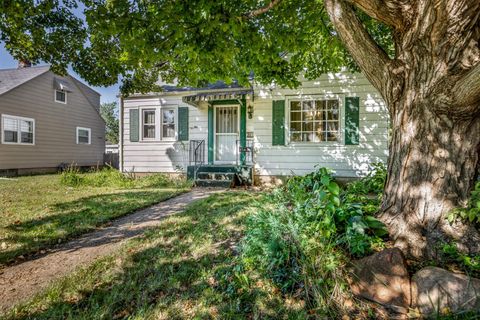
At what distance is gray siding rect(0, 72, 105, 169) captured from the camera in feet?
41.6

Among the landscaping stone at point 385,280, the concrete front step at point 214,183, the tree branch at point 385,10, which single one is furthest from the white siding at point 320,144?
the landscaping stone at point 385,280

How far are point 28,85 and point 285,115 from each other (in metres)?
13.9

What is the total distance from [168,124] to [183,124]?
0.77 m

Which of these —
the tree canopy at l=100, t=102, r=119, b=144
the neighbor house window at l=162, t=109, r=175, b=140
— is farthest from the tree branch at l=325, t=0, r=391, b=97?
the tree canopy at l=100, t=102, r=119, b=144

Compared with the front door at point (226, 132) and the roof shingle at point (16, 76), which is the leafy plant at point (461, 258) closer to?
the front door at point (226, 132)

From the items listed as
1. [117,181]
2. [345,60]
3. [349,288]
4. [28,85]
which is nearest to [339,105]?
[345,60]

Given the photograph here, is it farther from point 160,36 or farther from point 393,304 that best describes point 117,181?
point 393,304

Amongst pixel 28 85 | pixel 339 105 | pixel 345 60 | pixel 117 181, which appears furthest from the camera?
pixel 28 85

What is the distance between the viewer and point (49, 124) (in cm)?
1442

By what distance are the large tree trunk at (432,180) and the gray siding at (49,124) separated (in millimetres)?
16214

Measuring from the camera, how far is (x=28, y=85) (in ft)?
43.8

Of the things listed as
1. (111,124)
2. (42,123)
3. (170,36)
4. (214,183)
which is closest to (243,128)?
(214,183)

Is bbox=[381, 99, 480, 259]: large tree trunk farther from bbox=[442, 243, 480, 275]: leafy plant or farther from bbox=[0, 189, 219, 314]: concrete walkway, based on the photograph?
bbox=[0, 189, 219, 314]: concrete walkway

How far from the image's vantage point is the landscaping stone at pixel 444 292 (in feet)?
5.92
